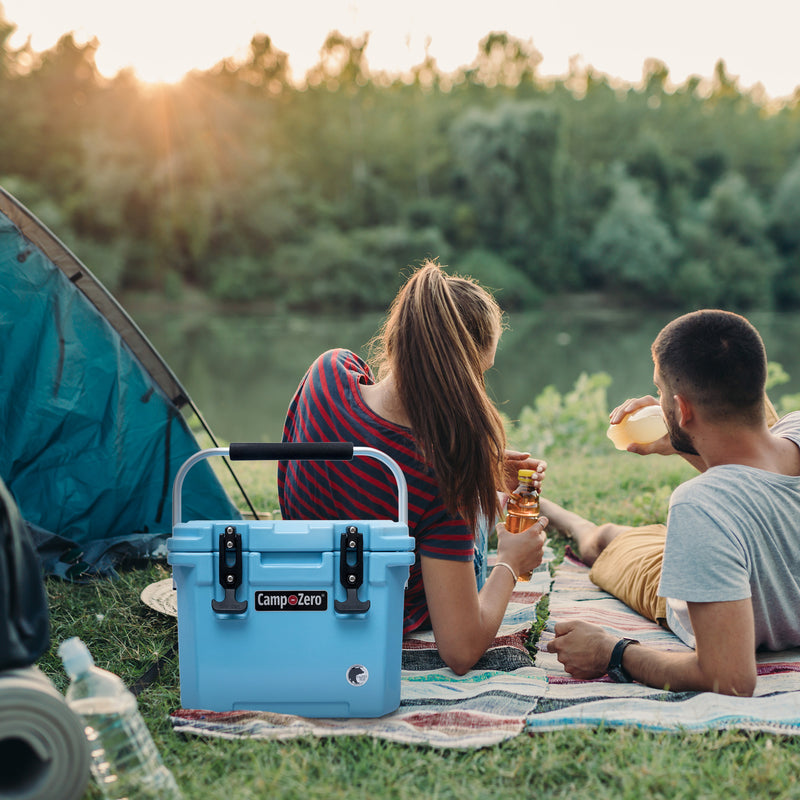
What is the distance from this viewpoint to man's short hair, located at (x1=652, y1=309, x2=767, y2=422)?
205cm

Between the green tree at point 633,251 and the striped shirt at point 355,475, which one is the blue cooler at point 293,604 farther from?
the green tree at point 633,251

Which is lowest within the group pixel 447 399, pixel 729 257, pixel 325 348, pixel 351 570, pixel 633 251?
pixel 351 570

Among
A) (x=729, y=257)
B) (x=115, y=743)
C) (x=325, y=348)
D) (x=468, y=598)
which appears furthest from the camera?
(x=729, y=257)

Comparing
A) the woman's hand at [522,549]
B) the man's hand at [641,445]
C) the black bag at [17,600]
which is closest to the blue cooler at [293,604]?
the black bag at [17,600]

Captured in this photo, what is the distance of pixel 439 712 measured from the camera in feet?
6.52

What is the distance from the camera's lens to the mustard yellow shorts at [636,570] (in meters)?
2.68

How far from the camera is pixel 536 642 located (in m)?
2.52

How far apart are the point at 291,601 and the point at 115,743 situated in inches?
17.4

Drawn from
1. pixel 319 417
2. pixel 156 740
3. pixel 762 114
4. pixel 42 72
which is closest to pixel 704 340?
pixel 319 417

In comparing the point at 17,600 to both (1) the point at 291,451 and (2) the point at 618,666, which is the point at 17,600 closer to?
(1) the point at 291,451

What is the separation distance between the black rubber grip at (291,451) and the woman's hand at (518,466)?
0.77 meters

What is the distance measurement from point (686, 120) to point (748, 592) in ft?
163

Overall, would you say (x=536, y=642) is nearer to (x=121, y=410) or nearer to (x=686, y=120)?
(x=121, y=410)

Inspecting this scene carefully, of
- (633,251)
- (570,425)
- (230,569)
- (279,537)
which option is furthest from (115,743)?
(633,251)
